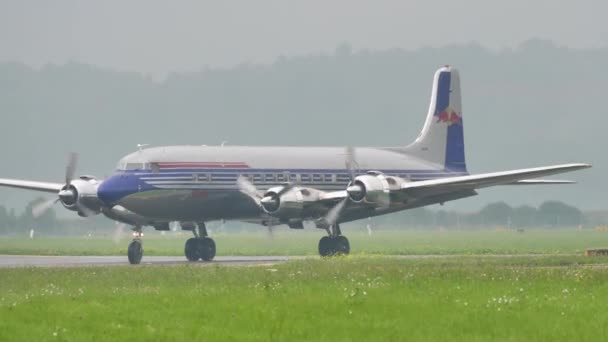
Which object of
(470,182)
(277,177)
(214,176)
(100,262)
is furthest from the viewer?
(277,177)

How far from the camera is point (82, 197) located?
4959cm

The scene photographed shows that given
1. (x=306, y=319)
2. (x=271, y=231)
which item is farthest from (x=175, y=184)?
(x=306, y=319)

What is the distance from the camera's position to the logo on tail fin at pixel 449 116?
198 feet

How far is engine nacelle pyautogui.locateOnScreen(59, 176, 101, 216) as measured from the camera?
4962cm

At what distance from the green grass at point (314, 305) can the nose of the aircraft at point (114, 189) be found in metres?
10.8

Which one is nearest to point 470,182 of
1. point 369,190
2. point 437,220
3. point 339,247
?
point 369,190

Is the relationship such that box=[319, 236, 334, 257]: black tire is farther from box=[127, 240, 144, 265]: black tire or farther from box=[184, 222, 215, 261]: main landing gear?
box=[127, 240, 144, 265]: black tire

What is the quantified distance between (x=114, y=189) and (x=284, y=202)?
684cm

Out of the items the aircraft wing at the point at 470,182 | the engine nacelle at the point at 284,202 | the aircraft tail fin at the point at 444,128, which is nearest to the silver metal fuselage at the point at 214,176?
the aircraft wing at the point at 470,182

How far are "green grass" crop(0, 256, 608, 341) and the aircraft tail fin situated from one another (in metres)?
22.2

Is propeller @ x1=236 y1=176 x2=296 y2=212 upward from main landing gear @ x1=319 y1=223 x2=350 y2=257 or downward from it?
upward

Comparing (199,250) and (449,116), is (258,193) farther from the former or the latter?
(449,116)

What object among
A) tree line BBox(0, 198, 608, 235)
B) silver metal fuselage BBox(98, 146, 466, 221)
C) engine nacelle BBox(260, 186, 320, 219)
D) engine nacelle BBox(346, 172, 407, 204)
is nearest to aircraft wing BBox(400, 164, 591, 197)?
engine nacelle BBox(346, 172, 407, 204)

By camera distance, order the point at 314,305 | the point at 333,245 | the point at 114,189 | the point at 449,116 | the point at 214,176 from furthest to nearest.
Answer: the point at 449,116 < the point at 333,245 < the point at 214,176 < the point at 114,189 < the point at 314,305
